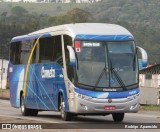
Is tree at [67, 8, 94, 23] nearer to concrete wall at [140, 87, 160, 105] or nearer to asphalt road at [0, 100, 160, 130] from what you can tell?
concrete wall at [140, 87, 160, 105]

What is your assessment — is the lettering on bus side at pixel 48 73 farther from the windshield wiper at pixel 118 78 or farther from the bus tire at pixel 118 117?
the windshield wiper at pixel 118 78

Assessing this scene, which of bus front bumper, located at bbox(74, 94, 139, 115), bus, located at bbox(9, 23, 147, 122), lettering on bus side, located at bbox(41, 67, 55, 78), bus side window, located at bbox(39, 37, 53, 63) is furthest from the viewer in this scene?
bus side window, located at bbox(39, 37, 53, 63)

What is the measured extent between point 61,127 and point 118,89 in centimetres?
346

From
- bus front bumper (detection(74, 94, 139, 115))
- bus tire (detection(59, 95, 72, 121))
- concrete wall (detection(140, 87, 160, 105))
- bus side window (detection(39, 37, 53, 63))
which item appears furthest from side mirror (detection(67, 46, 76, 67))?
concrete wall (detection(140, 87, 160, 105))

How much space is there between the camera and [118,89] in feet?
71.3

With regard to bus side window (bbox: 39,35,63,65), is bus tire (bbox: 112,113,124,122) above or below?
below

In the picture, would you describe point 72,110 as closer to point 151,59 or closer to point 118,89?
point 118,89

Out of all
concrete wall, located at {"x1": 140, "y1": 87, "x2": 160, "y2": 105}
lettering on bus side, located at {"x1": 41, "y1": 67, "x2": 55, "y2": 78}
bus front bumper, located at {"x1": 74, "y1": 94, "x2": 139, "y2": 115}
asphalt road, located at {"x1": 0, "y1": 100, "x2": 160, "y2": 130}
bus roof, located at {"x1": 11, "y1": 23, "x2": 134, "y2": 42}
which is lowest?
concrete wall, located at {"x1": 140, "y1": 87, "x2": 160, "y2": 105}

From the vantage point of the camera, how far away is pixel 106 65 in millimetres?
21938

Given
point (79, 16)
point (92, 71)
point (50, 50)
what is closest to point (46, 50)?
point (50, 50)

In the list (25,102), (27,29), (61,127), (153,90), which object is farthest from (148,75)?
(27,29)

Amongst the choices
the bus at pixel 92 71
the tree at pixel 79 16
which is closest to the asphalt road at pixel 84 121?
the bus at pixel 92 71

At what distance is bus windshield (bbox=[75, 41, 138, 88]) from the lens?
21812 millimetres

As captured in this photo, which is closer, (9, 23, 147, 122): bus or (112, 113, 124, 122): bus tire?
(9, 23, 147, 122): bus
